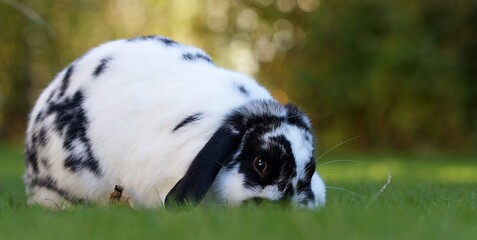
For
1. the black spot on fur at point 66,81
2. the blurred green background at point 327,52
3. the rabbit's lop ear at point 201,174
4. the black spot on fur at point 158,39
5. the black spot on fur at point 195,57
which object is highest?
the blurred green background at point 327,52

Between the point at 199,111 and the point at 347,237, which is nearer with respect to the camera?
the point at 347,237

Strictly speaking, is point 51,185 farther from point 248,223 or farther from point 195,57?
point 248,223

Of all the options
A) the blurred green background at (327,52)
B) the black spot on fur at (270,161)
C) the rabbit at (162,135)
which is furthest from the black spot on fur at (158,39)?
the blurred green background at (327,52)

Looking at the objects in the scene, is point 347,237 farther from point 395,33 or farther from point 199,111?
Answer: point 395,33

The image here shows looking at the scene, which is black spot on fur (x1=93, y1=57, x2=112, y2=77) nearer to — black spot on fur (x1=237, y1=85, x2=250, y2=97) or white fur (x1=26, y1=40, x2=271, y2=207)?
white fur (x1=26, y1=40, x2=271, y2=207)

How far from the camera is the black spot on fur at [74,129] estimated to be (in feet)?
17.6

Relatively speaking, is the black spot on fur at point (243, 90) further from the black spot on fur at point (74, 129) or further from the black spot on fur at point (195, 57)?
the black spot on fur at point (74, 129)

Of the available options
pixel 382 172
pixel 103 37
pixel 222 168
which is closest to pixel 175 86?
pixel 222 168

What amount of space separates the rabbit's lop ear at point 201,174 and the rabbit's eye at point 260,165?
0.53 ft

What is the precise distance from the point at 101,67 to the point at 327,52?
15594 mm

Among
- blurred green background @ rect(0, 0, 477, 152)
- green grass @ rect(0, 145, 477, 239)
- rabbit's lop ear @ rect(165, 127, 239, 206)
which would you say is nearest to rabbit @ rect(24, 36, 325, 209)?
rabbit's lop ear @ rect(165, 127, 239, 206)

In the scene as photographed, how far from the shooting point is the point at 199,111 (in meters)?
5.10

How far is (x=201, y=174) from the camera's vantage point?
4.58 metres

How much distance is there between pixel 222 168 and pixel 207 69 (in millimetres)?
1057
